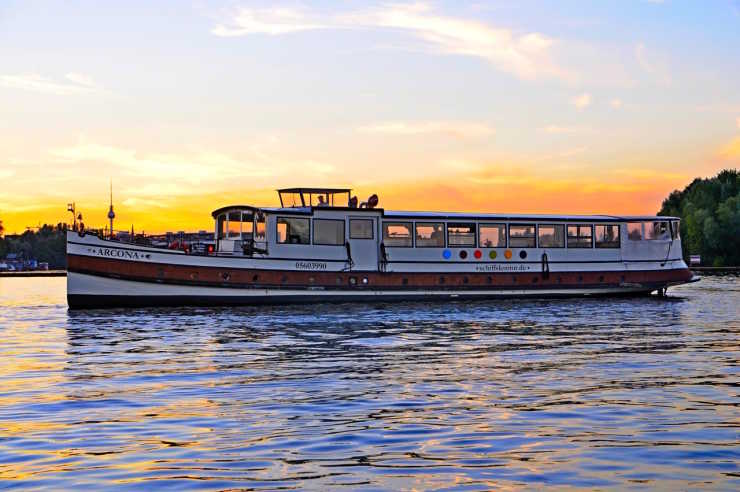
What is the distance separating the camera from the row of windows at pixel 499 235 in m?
43.7

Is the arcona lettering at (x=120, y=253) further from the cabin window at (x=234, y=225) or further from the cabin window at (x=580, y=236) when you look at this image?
the cabin window at (x=580, y=236)

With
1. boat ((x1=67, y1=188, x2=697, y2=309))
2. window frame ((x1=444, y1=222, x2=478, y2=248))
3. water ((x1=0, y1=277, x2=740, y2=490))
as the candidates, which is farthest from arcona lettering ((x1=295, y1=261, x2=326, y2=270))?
water ((x1=0, y1=277, x2=740, y2=490))

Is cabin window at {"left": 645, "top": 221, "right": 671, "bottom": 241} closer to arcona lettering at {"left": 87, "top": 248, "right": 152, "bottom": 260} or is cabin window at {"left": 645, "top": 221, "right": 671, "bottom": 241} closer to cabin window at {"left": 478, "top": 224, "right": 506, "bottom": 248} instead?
cabin window at {"left": 478, "top": 224, "right": 506, "bottom": 248}

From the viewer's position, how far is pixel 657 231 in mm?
49094

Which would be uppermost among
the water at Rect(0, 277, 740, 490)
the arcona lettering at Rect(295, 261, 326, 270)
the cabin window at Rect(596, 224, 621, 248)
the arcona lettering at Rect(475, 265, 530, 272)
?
the cabin window at Rect(596, 224, 621, 248)

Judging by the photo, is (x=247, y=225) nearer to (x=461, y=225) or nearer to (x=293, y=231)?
(x=293, y=231)

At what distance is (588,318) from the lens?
1291 inches

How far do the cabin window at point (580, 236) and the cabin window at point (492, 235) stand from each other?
12.7 ft

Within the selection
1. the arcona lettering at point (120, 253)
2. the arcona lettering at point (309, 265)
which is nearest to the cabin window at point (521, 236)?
the arcona lettering at point (309, 265)

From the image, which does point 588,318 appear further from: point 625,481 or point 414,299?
point 625,481

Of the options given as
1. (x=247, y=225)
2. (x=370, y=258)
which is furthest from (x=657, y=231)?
(x=247, y=225)

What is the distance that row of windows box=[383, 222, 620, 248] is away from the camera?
43688mm

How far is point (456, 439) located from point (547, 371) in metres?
6.90

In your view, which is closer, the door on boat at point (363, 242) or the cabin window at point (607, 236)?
the door on boat at point (363, 242)
